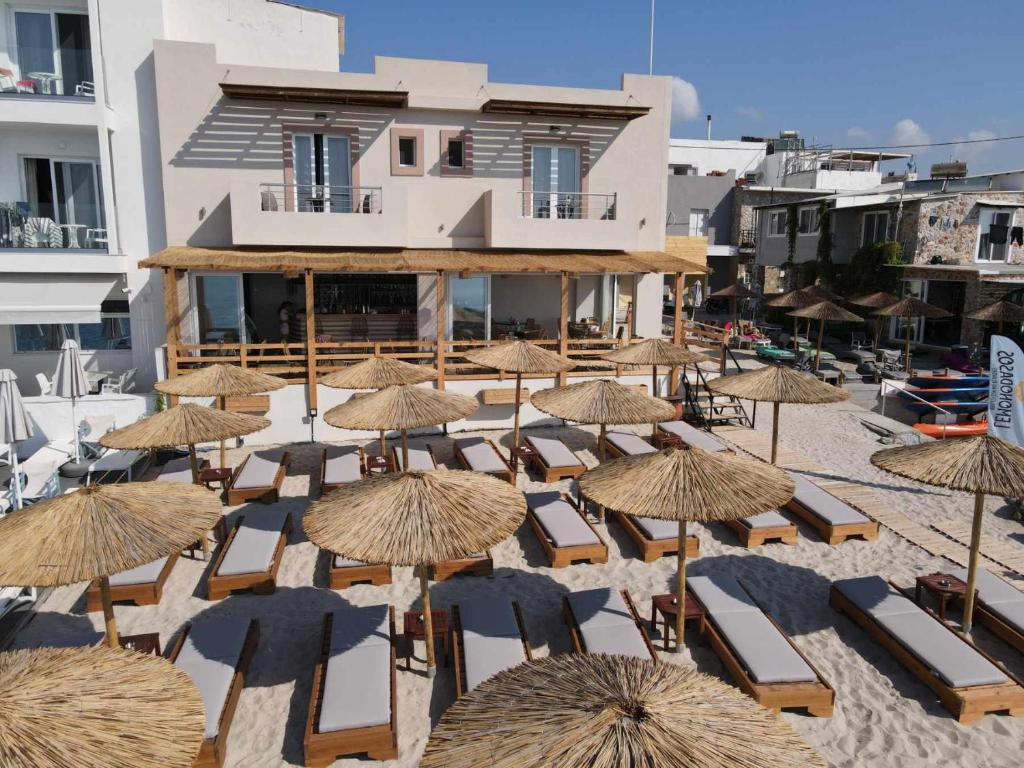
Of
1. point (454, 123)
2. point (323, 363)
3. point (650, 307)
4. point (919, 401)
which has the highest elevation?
point (454, 123)

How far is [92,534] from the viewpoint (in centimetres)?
682

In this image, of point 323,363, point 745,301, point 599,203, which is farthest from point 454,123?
point 745,301

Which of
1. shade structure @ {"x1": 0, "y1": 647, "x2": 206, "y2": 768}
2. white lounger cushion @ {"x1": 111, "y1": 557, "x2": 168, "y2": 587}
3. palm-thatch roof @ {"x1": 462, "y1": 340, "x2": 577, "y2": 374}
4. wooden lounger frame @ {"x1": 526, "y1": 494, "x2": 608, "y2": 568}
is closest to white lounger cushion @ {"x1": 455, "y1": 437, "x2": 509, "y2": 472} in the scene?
palm-thatch roof @ {"x1": 462, "y1": 340, "x2": 577, "y2": 374}

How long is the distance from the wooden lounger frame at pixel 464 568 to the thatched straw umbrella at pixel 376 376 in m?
3.75

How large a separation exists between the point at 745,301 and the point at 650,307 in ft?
65.2

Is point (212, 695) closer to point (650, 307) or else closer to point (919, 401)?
point (650, 307)

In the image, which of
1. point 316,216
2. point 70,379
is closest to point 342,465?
point 70,379

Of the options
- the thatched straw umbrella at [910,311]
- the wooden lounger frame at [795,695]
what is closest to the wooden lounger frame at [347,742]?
the wooden lounger frame at [795,695]

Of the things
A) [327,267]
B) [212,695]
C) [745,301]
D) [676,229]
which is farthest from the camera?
[676,229]

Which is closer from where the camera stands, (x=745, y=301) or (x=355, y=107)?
(x=355, y=107)

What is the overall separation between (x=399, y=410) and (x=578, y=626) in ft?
16.4

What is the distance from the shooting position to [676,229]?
42312 millimetres

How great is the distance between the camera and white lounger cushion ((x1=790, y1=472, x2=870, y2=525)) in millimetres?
11664

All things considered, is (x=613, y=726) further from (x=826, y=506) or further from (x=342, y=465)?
(x=342, y=465)
